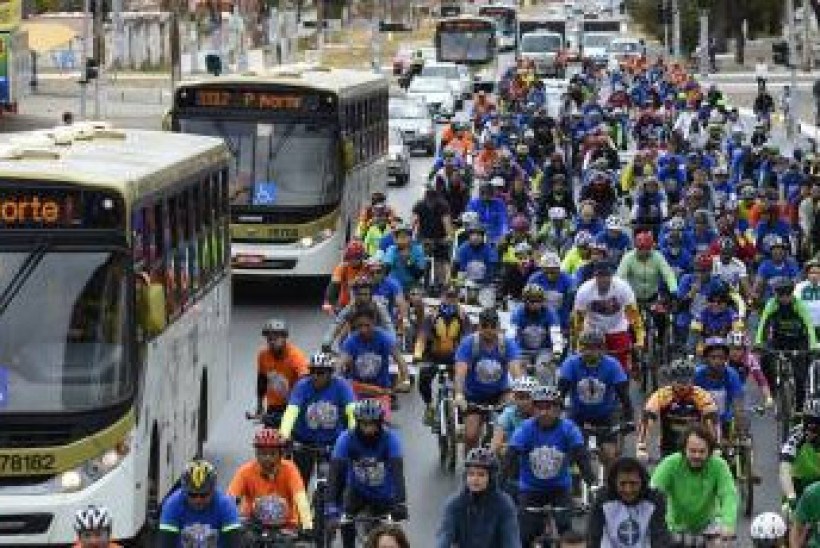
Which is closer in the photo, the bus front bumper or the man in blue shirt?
the bus front bumper

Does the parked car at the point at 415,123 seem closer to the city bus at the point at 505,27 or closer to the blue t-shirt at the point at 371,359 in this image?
the city bus at the point at 505,27

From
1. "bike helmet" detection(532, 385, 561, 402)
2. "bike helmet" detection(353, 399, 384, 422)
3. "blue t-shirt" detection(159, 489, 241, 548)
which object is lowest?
"blue t-shirt" detection(159, 489, 241, 548)

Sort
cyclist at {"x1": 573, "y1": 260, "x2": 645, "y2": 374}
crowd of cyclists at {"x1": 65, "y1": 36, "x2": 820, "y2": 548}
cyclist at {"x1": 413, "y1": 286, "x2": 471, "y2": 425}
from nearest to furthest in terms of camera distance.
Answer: crowd of cyclists at {"x1": 65, "y1": 36, "x2": 820, "y2": 548}
cyclist at {"x1": 413, "y1": 286, "x2": 471, "y2": 425}
cyclist at {"x1": 573, "y1": 260, "x2": 645, "y2": 374}

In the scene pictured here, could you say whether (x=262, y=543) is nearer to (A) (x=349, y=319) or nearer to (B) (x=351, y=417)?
(B) (x=351, y=417)

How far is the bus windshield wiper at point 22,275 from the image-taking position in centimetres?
1391

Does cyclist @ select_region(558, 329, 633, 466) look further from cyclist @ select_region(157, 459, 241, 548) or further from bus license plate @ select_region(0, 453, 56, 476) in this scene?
cyclist @ select_region(157, 459, 241, 548)

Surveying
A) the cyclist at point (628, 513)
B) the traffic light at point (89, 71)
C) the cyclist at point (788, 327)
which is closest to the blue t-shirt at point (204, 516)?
the cyclist at point (628, 513)

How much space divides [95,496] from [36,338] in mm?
985

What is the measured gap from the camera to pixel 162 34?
97.9 meters

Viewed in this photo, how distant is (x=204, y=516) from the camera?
11.8 meters

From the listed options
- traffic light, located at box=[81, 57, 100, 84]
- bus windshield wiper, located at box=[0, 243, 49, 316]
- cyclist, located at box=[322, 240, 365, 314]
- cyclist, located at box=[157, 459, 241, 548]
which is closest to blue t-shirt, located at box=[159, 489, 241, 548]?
cyclist, located at box=[157, 459, 241, 548]

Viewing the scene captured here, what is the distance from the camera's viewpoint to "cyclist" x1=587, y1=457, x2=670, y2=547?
447 inches

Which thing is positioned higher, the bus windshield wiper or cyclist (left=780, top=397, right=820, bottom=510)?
the bus windshield wiper

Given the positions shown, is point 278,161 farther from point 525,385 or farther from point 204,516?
point 204,516
